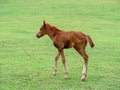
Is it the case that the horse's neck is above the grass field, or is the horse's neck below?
above

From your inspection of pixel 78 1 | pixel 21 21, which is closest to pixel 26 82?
pixel 21 21

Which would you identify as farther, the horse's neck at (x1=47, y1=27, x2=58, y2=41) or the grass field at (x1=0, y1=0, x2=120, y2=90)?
the horse's neck at (x1=47, y1=27, x2=58, y2=41)

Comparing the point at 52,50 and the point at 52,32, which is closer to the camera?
the point at 52,32

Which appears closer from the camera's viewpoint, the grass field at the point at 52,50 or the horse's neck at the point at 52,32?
the grass field at the point at 52,50

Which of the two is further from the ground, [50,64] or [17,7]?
[50,64]

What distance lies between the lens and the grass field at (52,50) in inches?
342

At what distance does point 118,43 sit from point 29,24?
265 inches

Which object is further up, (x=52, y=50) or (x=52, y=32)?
(x=52, y=32)

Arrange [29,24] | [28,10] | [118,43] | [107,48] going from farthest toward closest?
[28,10]
[29,24]
[118,43]
[107,48]

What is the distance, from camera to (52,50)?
1285 cm

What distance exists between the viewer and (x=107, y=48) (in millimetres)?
13180

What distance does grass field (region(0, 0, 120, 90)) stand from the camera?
8.70 m

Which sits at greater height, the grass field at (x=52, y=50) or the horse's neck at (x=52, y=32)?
the horse's neck at (x=52, y=32)

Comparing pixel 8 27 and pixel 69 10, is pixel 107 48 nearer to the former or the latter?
pixel 8 27
